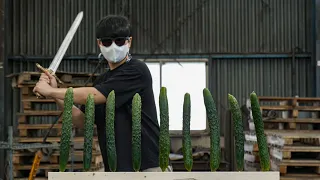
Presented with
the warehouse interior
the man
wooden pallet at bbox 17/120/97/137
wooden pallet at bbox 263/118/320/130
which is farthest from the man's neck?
the warehouse interior

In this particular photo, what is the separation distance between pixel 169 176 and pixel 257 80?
1164 centimetres

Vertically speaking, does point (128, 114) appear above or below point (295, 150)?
above

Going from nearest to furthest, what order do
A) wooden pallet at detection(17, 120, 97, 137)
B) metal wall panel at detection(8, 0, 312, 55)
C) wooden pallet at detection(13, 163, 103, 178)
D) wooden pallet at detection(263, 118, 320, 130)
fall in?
wooden pallet at detection(13, 163, 103, 178) → wooden pallet at detection(17, 120, 97, 137) → wooden pallet at detection(263, 118, 320, 130) → metal wall panel at detection(8, 0, 312, 55)

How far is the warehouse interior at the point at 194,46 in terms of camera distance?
13719mm

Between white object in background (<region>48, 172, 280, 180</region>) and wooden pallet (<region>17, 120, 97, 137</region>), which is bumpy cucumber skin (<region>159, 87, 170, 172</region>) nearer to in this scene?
white object in background (<region>48, 172, 280, 180</region>)

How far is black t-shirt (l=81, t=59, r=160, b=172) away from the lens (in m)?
3.21

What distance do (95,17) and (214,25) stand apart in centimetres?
348

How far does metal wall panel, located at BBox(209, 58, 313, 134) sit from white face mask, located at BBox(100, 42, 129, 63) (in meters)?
10.7

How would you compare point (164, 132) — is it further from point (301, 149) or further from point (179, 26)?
point (179, 26)

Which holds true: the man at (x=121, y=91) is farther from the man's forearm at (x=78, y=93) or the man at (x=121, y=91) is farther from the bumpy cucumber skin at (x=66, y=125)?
the bumpy cucumber skin at (x=66, y=125)

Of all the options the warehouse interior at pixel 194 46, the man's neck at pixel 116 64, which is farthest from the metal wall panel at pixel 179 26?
the man's neck at pixel 116 64

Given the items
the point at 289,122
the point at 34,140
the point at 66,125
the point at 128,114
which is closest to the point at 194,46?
the point at 289,122

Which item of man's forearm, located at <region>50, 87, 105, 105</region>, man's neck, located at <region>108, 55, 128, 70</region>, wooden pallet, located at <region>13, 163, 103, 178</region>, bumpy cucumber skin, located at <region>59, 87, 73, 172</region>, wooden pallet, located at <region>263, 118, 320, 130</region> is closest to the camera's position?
bumpy cucumber skin, located at <region>59, 87, 73, 172</region>

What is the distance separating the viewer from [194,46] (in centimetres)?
1420
